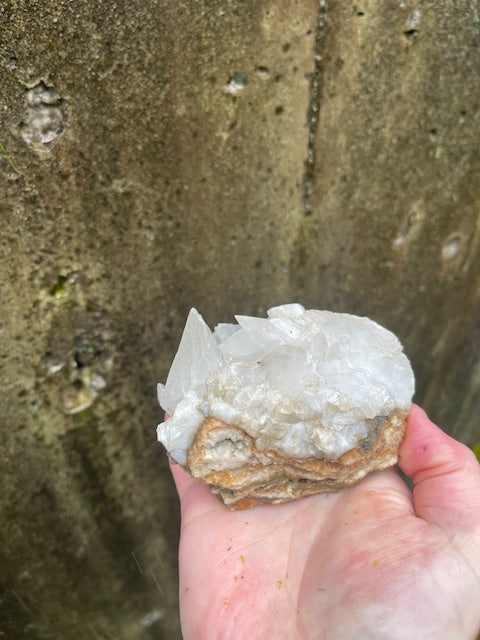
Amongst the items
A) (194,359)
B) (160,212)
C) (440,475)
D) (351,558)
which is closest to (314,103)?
(160,212)

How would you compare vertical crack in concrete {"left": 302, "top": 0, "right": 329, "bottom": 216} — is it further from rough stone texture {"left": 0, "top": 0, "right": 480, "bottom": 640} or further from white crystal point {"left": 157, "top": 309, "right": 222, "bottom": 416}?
white crystal point {"left": 157, "top": 309, "right": 222, "bottom": 416}

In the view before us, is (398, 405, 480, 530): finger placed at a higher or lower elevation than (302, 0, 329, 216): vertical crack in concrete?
lower

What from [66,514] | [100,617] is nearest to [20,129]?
[66,514]

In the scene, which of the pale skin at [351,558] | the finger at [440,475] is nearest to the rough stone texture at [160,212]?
the pale skin at [351,558]

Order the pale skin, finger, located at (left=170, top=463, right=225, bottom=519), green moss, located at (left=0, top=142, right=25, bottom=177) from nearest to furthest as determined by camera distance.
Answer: the pale skin, green moss, located at (left=0, top=142, right=25, bottom=177), finger, located at (left=170, top=463, right=225, bottom=519)

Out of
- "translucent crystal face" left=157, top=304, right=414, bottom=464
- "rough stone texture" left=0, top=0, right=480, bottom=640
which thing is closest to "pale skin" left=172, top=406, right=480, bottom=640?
"translucent crystal face" left=157, top=304, right=414, bottom=464

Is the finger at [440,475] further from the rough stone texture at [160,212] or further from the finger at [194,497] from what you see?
the rough stone texture at [160,212]

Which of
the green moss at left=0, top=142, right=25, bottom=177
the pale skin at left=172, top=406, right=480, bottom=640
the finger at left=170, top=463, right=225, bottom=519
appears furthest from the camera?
the finger at left=170, top=463, right=225, bottom=519
